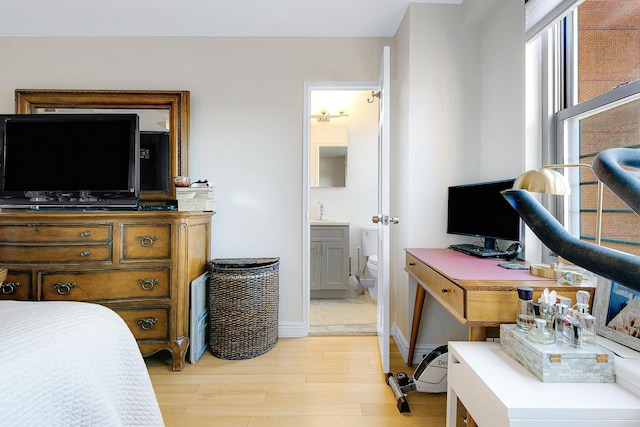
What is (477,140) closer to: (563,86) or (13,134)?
(563,86)

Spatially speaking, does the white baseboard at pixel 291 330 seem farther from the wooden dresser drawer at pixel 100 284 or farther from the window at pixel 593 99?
the window at pixel 593 99

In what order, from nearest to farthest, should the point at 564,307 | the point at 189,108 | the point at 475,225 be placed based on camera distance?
the point at 564,307
the point at 475,225
the point at 189,108

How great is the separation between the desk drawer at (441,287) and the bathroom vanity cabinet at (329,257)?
166 cm

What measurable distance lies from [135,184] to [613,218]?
2855mm

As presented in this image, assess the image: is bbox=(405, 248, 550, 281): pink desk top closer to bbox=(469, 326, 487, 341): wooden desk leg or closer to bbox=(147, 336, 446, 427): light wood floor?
bbox=(469, 326, 487, 341): wooden desk leg

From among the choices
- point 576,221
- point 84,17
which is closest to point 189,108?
point 84,17

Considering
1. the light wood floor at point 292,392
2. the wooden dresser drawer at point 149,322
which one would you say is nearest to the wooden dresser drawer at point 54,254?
the wooden dresser drawer at point 149,322

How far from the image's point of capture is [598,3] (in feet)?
5.13

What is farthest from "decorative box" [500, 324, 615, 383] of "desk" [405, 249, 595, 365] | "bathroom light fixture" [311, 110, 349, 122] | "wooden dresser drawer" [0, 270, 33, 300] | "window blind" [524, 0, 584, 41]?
"bathroom light fixture" [311, 110, 349, 122]

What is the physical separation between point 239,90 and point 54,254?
1751 mm

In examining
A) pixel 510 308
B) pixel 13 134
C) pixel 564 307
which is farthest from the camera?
pixel 13 134

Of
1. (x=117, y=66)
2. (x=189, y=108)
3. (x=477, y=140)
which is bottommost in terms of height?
(x=477, y=140)

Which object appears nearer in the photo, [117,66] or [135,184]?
[135,184]

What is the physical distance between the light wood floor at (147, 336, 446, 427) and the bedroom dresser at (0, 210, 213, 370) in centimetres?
27
